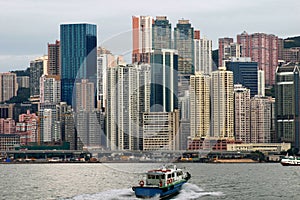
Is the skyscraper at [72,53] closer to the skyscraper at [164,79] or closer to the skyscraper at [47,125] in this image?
the skyscraper at [47,125]

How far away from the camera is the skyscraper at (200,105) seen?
208ft

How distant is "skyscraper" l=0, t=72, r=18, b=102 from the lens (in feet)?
358

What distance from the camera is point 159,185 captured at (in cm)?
2612

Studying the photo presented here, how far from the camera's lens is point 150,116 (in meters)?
53.2

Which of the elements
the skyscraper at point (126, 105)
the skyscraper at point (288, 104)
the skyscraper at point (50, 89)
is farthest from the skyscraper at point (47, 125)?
the skyscraper at point (288, 104)

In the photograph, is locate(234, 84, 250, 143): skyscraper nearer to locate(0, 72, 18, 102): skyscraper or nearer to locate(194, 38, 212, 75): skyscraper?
locate(194, 38, 212, 75): skyscraper

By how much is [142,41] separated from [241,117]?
4036cm

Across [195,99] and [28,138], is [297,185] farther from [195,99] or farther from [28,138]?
[28,138]

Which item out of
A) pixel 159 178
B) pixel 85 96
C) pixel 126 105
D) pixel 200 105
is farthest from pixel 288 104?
pixel 159 178

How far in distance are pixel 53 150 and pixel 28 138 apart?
1060 centimetres

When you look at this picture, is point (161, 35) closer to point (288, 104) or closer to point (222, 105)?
point (222, 105)

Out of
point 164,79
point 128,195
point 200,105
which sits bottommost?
point 128,195

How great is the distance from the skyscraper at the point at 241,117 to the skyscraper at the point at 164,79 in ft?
88.6

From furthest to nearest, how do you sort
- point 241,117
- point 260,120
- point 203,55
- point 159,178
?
point 260,120
point 241,117
point 203,55
point 159,178
